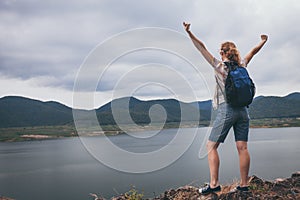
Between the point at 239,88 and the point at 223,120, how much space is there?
48 centimetres

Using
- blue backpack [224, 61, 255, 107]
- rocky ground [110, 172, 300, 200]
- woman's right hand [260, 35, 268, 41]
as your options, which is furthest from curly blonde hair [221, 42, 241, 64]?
rocky ground [110, 172, 300, 200]

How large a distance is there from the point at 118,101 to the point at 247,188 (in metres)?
2.70

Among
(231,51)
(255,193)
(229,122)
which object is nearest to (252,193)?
(255,193)

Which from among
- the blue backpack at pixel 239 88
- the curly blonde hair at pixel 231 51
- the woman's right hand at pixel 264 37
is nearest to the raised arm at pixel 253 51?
the woman's right hand at pixel 264 37

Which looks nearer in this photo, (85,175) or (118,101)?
(118,101)

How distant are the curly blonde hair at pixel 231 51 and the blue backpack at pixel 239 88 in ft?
0.58

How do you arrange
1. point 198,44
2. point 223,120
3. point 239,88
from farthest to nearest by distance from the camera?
1. point 223,120
2. point 198,44
3. point 239,88

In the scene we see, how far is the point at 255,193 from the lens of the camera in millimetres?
4324

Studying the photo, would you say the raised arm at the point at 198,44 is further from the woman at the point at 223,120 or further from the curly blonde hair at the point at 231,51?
the curly blonde hair at the point at 231,51

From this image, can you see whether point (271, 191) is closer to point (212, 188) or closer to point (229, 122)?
point (212, 188)

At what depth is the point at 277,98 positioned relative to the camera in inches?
6319

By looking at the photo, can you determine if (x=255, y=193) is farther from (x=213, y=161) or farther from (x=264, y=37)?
(x=264, y=37)

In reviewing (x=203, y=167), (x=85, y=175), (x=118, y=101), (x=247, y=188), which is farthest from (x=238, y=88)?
(x=85, y=175)

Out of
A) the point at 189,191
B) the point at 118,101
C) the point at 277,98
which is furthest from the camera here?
the point at 277,98
